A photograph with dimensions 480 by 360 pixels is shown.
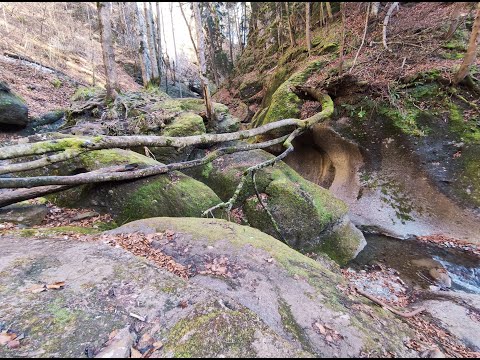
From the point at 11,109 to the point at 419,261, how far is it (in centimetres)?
1519

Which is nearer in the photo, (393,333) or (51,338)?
(51,338)

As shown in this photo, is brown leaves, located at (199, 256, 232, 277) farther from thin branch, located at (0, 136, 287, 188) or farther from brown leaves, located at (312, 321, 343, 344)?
thin branch, located at (0, 136, 287, 188)

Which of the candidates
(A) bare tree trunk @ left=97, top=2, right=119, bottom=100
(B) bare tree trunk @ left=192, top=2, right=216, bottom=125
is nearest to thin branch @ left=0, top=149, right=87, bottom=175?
(B) bare tree trunk @ left=192, top=2, right=216, bottom=125

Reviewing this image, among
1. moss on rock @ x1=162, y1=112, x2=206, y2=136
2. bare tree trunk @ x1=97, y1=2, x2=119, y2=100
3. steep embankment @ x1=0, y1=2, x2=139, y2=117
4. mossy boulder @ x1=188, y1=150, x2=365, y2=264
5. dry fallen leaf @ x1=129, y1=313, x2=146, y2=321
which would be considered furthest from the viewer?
steep embankment @ x1=0, y1=2, x2=139, y2=117

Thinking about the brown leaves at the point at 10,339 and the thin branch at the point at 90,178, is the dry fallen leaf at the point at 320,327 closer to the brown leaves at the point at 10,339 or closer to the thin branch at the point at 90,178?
the brown leaves at the point at 10,339

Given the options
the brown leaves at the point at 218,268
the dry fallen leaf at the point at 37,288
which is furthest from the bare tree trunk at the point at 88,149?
the brown leaves at the point at 218,268

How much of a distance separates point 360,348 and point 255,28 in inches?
1186

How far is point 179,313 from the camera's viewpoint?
2621 millimetres

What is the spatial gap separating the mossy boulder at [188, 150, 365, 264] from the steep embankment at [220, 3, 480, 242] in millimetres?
1906

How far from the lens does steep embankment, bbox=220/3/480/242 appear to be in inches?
329

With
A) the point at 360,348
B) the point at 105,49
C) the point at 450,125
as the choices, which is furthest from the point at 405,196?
the point at 105,49

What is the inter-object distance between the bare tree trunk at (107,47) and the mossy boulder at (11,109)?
3.33m

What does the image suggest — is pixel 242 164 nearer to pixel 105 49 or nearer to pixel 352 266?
pixel 352 266

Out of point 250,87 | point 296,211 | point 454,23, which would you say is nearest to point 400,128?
point 454,23
